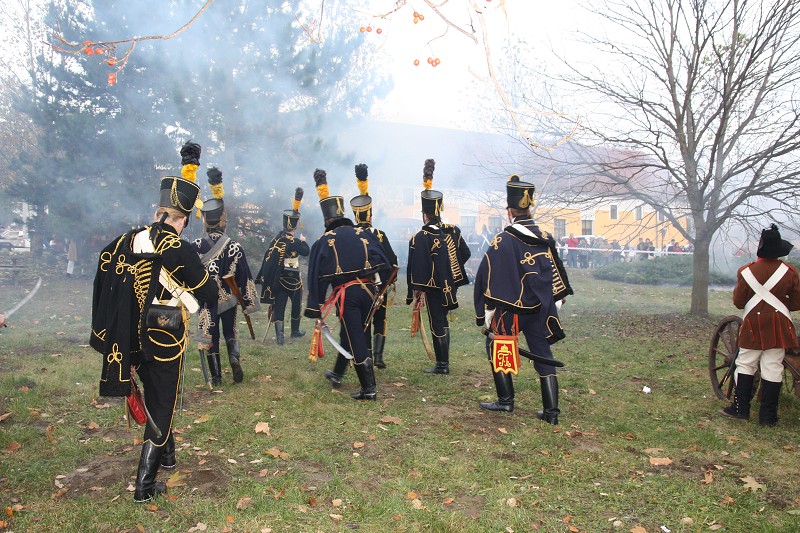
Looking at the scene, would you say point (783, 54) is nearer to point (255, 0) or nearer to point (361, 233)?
point (361, 233)

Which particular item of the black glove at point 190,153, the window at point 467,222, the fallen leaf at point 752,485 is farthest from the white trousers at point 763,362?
the window at point 467,222

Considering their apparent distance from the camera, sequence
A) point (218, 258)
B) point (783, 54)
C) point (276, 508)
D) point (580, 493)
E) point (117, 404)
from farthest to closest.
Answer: point (783, 54) < point (218, 258) < point (117, 404) < point (580, 493) < point (276, 508)

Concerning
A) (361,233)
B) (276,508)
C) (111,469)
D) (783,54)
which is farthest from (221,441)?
(783,54)

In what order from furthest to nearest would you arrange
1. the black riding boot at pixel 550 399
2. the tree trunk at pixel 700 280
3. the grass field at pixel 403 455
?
1. the tree trunk at pixel 700 280
2. the black riding boot at pixel 550 399
3. the grass field at pixel 403 455

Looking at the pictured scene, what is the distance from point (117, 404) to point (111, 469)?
1.85m

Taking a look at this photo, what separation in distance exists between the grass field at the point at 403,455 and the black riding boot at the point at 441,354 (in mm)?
293

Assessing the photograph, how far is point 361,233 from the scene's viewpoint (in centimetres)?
672

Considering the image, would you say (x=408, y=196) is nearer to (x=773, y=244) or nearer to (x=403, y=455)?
(x=773, y=244)

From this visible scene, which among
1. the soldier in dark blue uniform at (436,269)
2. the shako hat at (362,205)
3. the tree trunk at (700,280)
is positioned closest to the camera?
the shako hat at (362,205)

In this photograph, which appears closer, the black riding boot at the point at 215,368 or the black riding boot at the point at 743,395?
the black riding boot at the point at 743,395

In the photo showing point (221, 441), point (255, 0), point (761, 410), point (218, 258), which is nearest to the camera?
point (221, 441)

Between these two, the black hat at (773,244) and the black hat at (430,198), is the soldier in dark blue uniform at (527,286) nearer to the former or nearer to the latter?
the black hat at (773,244)

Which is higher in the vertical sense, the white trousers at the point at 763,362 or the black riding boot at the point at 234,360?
the white trousers at the point at 763,362

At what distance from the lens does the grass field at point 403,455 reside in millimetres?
3939
